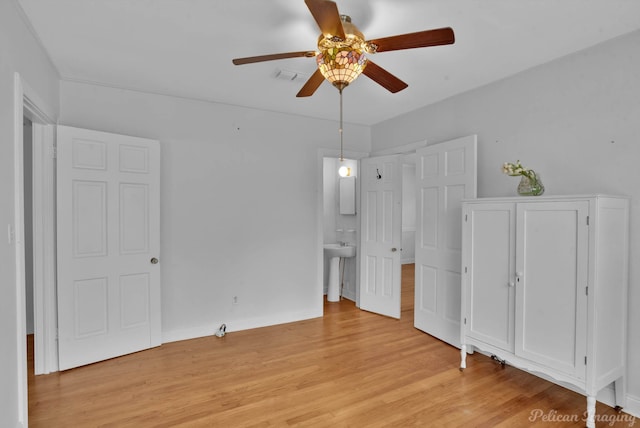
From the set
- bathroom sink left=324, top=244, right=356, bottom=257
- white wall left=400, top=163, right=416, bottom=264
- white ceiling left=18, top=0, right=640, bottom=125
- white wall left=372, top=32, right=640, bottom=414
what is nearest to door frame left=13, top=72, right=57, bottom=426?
white ceiling left=18, top=0, right=640, bottom=125

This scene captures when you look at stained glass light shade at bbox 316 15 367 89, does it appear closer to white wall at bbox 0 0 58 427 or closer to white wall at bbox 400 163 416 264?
white wall at bbox 0 0 58 427

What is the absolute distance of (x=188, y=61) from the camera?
2777mm

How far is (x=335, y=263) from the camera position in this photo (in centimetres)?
511

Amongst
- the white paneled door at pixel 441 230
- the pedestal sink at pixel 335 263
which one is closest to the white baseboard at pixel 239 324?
the pedestal sink at pixel 335 263

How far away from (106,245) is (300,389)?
2.26 metres

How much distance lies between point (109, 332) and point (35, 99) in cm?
213

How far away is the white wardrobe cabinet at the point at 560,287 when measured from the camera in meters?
2.19

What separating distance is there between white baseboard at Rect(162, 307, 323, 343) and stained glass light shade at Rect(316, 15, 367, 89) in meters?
3.09

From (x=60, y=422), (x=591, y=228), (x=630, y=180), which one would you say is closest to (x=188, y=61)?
(x=60, y=422)

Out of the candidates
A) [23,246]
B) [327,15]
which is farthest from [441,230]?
[23,246]

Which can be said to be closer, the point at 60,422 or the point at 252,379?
the point at 60,422

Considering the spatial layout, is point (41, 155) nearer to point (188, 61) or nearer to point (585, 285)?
point (188, 61)

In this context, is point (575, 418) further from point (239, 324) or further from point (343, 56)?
point (239, 324)

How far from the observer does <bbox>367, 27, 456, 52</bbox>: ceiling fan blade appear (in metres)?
1.64
